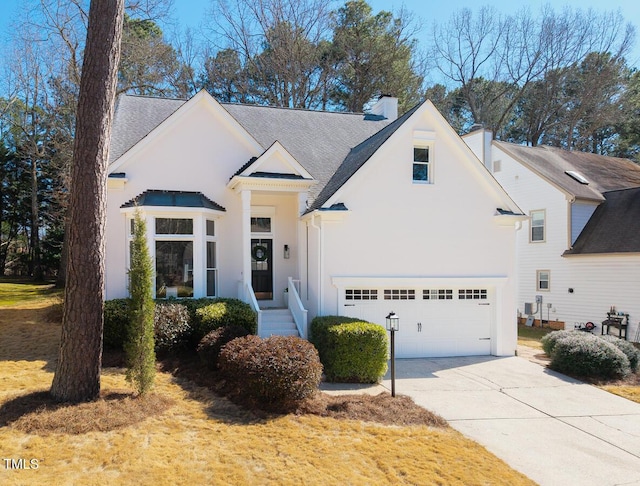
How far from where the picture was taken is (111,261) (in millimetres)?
12742

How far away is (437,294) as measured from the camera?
1335 cm

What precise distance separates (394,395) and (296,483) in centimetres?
381

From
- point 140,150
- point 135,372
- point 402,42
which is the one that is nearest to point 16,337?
point 140,150

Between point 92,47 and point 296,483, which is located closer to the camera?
point 296,483

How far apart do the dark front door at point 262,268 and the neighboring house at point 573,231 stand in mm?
9520

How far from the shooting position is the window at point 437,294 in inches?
523

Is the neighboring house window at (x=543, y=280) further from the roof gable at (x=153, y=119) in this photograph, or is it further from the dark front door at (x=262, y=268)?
the roof gable at (x=153, y=119)

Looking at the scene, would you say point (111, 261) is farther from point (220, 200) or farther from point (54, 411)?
point (54, 411)

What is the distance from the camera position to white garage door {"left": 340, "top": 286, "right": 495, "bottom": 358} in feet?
42.2

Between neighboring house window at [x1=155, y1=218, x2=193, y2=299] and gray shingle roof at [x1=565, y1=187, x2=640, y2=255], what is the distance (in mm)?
16222

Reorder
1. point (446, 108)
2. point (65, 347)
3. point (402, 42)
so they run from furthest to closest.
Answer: point (446, 108), point (402, 42), point (65, 347)

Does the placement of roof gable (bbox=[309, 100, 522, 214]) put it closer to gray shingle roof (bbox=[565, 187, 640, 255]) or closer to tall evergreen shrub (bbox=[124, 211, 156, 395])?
tall evergreen shrub (bbox=[124, 211, 156, 395])

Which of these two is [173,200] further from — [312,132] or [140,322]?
[312,132]

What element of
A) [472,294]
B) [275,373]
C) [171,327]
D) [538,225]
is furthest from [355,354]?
[538,225]
